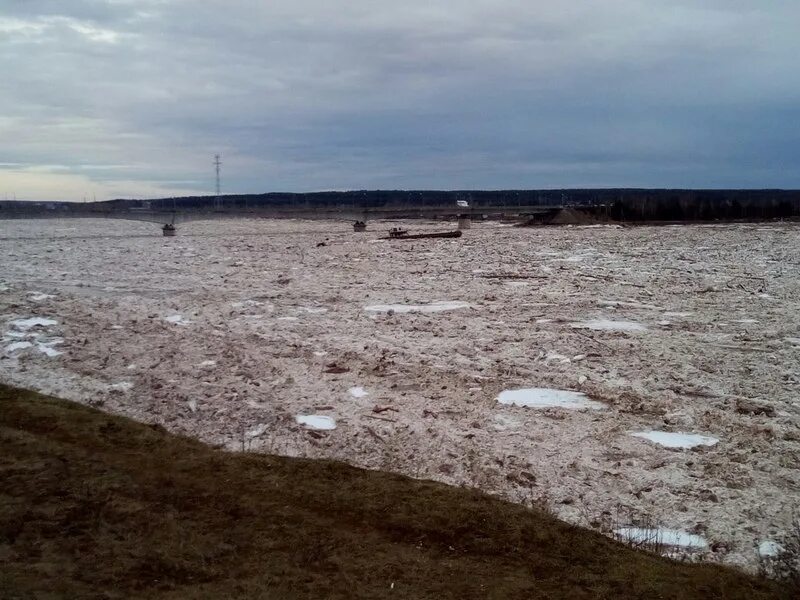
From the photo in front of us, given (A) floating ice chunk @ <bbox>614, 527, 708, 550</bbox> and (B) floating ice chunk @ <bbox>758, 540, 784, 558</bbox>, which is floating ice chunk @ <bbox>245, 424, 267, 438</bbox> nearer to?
(A) floating ice chunk @ <bbox>614, 527, 708, 550</bbox>

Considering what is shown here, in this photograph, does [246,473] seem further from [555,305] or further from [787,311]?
[787,311]

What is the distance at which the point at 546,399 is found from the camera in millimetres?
9141

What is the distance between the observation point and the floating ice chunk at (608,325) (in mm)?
12773

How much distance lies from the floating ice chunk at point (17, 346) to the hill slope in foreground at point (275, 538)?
160 inches

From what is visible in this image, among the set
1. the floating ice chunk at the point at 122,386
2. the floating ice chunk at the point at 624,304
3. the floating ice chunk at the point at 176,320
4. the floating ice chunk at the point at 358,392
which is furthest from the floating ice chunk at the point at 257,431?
the floating ice chunk at the point at 624,304

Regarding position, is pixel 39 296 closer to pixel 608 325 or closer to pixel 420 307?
pixel 420 307

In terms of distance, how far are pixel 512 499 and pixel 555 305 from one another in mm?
8805

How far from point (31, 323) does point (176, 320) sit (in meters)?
2.17

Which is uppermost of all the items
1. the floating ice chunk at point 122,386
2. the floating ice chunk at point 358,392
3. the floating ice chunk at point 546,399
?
the floating ice chunk at point 122,386

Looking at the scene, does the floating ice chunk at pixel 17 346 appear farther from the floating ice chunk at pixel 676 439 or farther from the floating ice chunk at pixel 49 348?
the floating ice chunk at pixel 676 439

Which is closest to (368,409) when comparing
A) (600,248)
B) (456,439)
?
(456,439)

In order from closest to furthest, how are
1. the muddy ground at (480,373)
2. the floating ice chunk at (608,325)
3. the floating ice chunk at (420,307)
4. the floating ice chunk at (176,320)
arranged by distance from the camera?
the muddy ground at (480,373), the floating ice chunk at (608,325), the floating ice chunk at (176,320), the floating ice chunk at (420,307)

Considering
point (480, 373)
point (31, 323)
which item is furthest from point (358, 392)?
point (31, 323)

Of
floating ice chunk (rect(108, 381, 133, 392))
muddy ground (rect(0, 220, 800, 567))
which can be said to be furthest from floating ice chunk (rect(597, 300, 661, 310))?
floating ice chunk (rect(108, 381, 133, 392))
